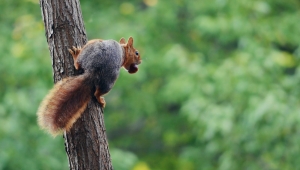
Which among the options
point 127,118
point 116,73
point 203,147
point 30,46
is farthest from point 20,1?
point 116,73

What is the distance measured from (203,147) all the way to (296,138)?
2.07 m

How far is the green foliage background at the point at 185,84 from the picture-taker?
5969mm

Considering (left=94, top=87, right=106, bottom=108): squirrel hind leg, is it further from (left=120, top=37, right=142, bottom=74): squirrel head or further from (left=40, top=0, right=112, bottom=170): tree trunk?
(left=120, top=37, right=142, bottom=74): squirrel head

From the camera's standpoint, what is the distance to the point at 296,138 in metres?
6.27

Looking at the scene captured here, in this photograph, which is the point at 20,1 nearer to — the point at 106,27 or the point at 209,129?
the point at 106,27

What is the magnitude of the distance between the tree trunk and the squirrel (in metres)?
0.05

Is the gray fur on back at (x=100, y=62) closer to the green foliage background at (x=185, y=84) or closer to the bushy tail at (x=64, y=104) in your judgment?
the bushy tail at (x=64, y=104)

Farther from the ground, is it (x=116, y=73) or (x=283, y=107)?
(x=283, y=107)

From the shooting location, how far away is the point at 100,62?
3.36m

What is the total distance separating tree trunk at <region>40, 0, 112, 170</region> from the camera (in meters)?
3.24

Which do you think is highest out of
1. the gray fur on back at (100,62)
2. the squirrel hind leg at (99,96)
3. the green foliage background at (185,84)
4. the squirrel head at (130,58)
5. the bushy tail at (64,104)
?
the green foliage background at (185,84)

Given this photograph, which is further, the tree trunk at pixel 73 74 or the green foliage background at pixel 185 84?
the green foliage background at pixel 185 84

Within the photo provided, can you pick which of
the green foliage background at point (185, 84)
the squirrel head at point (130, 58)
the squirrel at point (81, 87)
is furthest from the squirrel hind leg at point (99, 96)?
the green foliage background at point (185, 84)

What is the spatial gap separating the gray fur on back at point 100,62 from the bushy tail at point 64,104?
6cm
